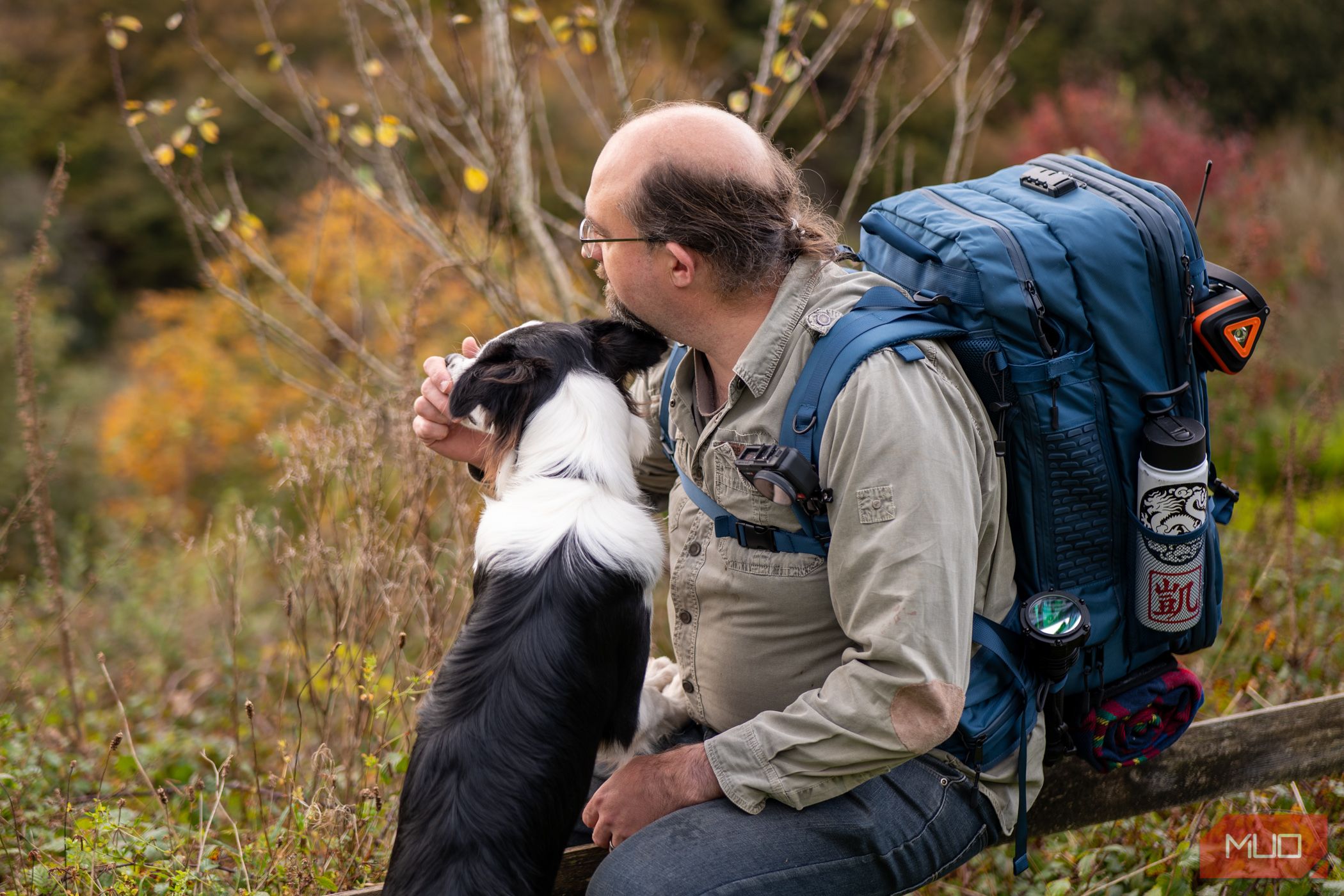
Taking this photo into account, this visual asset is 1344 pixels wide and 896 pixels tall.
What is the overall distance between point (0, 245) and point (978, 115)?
10285mm

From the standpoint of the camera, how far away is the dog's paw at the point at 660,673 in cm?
259

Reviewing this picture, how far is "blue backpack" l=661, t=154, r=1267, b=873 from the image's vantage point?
197 cm

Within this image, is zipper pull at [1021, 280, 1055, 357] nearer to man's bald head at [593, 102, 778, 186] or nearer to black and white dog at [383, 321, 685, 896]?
man's bald head at [593, 102, 778, 186]

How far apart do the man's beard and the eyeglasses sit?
93 millimetres

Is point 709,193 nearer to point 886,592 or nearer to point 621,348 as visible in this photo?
point 621,348

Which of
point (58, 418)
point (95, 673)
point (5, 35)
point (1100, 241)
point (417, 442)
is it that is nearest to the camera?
point (1100, 241)

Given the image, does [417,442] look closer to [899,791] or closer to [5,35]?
[899,791]

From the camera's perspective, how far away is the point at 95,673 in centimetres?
494

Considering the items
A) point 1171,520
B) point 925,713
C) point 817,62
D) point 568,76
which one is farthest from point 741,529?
point 568,76

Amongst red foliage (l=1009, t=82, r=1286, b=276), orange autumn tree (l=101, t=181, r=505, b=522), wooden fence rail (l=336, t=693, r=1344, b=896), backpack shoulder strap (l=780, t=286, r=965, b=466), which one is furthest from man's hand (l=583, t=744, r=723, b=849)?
orange autumn tree (l=101, t=181, r=505, b=522)

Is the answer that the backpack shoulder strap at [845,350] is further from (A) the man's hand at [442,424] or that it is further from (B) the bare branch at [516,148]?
(B) the bare branch at [516,148]

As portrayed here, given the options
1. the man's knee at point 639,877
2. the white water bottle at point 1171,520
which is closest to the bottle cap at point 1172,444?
the white water bottle at point 1171,520

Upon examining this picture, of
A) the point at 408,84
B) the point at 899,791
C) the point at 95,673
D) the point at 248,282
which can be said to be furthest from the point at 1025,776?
the point at 248,282

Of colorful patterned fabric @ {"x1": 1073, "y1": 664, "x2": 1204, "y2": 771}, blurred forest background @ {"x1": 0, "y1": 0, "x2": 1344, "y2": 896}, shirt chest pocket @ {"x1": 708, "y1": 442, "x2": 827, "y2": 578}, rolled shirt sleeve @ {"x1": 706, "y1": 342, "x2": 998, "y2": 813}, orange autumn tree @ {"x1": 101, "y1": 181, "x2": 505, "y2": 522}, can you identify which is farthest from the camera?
orange autumn tree @ {"x1": 101, "y1": 181, "x2": 505, "y2": 522}
